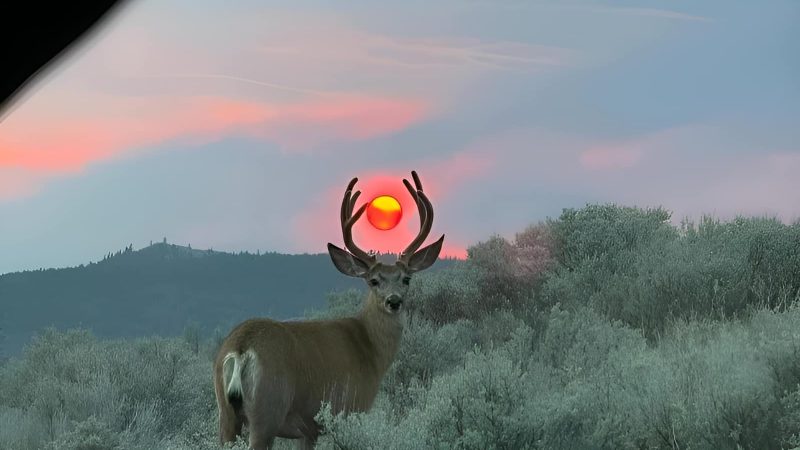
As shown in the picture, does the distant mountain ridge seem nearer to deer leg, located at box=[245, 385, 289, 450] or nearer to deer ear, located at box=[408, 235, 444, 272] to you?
deer ear, located at box=[408, 235, 444, 272]

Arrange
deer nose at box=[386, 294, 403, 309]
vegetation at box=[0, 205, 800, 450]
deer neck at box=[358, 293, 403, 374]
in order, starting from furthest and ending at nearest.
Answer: deer neck at box=[358, 293, 403, 374], deer nose at box=[386, 294, 403, 309], vegetation at box=[0, 205, 800, 450]

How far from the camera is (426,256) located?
825 cm

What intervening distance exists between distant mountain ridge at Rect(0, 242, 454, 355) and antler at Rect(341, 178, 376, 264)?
1813 inches

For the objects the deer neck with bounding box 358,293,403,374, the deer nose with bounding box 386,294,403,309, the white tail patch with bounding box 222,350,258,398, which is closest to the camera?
the white tail patch with bounding box 222,350,258,398

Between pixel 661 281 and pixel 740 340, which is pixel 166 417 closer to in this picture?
pixel 740 340

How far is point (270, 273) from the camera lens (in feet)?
207

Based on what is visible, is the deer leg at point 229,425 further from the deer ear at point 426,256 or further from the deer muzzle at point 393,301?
the deer ear at point 426,256

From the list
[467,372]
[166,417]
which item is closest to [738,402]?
[467,372]

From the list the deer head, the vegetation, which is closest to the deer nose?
the deer head

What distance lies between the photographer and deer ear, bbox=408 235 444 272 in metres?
8.16

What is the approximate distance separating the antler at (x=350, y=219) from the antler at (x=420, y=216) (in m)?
0.34

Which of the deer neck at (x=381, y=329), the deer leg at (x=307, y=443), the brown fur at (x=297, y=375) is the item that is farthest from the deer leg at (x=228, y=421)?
the deer neck at (x=381, y=329)

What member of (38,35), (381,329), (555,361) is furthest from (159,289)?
(38,35)

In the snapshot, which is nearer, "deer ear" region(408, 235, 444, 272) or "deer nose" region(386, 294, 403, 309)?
"deer nose" region(386, 294, 403, 309)
